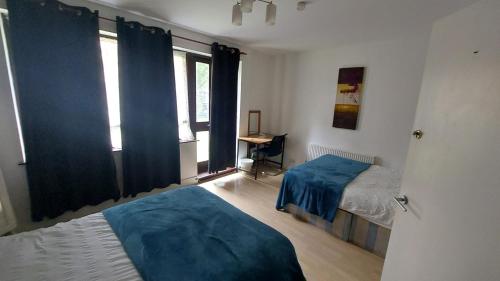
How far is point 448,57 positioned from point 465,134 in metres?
0.41

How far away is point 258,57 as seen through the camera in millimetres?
3934

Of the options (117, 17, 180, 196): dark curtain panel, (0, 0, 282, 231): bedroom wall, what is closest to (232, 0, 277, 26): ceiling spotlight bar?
(117, 17, 180, 196): dark curtain panel

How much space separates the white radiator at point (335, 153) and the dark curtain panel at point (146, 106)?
2.48 m

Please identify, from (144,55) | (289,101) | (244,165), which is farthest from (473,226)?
(289,101)

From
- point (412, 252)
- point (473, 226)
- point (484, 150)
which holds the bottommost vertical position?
point (412, 252)

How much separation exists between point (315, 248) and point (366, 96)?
8.04 ft

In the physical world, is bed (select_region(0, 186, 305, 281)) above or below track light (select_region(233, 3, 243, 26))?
below

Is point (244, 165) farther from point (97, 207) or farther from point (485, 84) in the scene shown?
point (485, 84)

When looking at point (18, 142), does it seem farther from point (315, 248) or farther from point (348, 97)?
point (348, 97)

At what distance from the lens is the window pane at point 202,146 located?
11.6 feet

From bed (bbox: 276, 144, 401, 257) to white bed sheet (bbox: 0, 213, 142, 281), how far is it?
1871 millimetres

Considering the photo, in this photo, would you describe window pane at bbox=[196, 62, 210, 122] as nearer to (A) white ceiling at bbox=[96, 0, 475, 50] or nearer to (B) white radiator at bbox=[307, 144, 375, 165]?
(A) white ceiling at bbox=[96, 0, 475, 50]

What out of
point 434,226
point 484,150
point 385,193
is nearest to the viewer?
Answer: point 484,150

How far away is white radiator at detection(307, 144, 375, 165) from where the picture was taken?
326 cm
